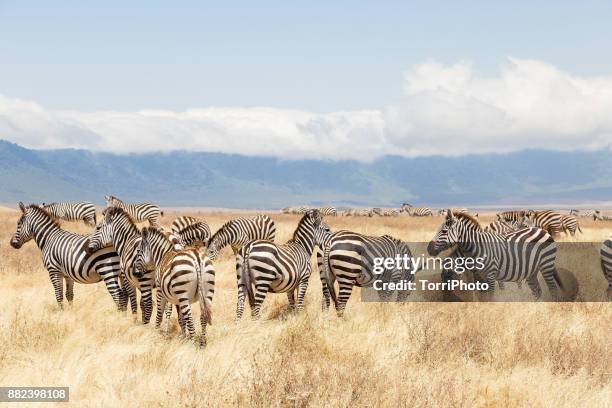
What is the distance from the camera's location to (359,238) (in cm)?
1338

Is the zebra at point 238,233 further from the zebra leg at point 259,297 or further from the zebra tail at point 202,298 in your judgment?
the zebra tail at point 202,298

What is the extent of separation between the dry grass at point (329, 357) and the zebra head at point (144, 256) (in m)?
1.05

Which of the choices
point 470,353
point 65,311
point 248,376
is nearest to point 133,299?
point 65,311

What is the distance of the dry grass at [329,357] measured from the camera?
8.09m

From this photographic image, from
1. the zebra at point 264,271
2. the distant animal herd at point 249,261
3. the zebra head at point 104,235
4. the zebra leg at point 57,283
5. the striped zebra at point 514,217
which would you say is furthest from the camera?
the striped zebra at point 514,217

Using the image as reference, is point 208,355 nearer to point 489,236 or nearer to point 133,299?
point 133,299

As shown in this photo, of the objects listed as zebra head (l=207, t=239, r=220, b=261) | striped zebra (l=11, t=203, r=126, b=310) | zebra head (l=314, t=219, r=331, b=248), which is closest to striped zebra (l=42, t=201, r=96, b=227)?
zebra head (l=207, t=239, r=220, b=261)

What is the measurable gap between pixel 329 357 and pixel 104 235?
5304 mm

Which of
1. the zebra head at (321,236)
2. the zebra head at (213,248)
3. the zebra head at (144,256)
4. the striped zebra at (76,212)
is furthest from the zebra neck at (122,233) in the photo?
the striped zebra at (76,212)

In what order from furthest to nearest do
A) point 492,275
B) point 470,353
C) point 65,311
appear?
point 492,275, point 65,311, point 470,353

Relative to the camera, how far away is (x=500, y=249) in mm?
14898

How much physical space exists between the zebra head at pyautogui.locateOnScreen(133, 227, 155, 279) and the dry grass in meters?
1.05

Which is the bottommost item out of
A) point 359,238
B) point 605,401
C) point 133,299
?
point 605,401

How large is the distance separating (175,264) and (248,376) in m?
2.65
